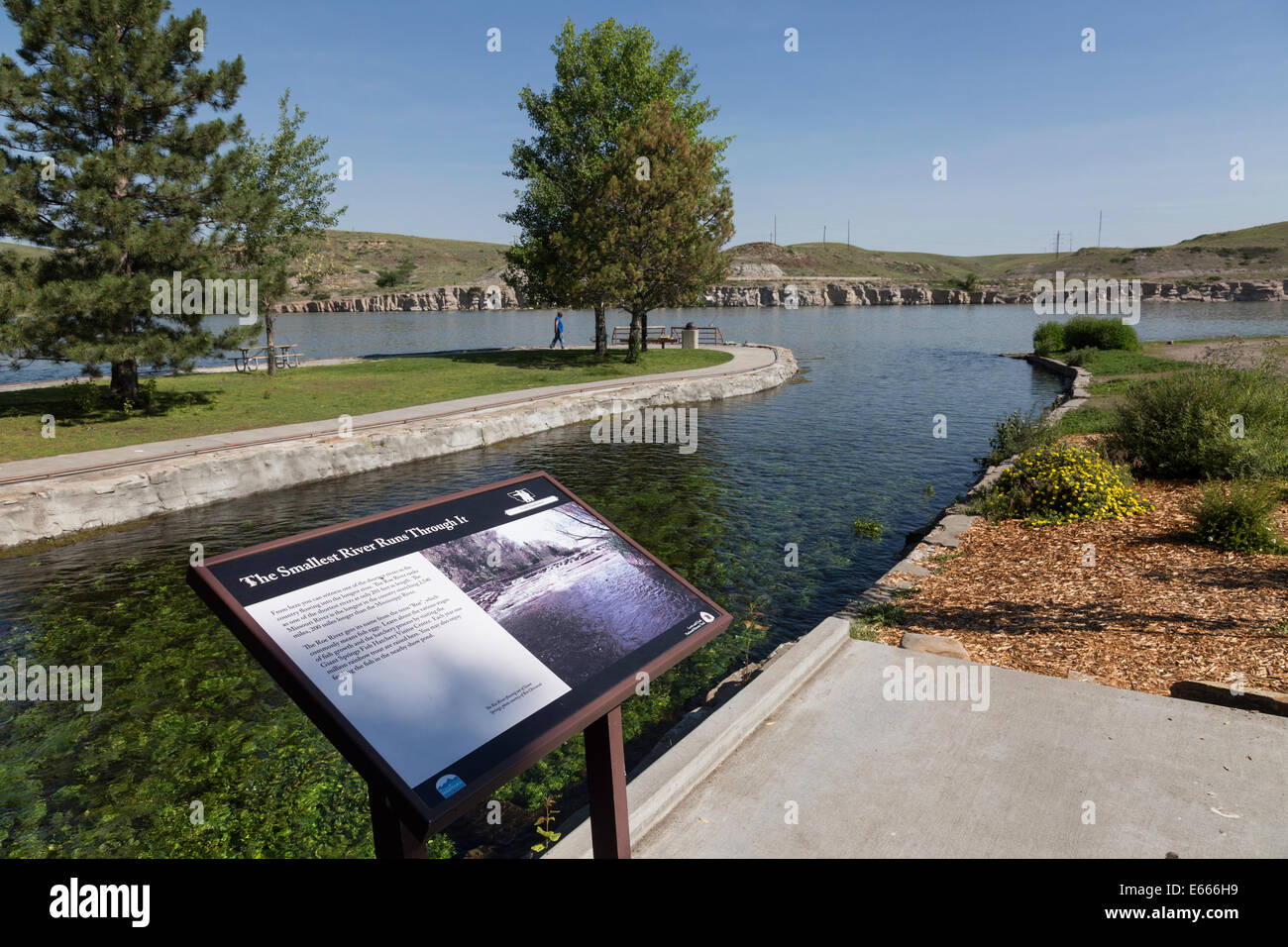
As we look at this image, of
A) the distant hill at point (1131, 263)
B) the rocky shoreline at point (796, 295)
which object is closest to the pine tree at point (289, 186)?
the rocky shoreline at point (796, 295)

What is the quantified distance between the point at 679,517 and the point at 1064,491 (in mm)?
5660

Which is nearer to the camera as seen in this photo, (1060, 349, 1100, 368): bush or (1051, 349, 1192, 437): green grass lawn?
(1051, 349, 1192, 437): green grass lawn

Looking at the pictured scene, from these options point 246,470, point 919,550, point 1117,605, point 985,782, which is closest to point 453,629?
point 985,782

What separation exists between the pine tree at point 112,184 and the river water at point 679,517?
5.23 m

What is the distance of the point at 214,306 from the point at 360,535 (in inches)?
628

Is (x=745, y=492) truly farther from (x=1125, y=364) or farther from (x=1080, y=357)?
(x=1080, y=357)

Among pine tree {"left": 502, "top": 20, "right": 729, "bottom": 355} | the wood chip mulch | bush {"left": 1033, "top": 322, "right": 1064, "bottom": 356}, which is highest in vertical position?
pine tree {"left": 502, "top": 20, "right": 729, "bottom": 355}

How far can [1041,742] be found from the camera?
5.05m

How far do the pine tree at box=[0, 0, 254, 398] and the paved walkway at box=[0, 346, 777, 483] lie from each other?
234cm

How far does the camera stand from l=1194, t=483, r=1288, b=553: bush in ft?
28.0

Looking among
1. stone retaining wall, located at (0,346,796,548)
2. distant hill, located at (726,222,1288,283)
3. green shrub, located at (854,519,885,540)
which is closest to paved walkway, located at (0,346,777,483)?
stone retaining wall, located at (0,346,796,548)

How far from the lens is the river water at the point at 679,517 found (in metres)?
7.98

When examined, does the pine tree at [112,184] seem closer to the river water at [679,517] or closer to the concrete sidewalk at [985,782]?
the river water at [679,517]

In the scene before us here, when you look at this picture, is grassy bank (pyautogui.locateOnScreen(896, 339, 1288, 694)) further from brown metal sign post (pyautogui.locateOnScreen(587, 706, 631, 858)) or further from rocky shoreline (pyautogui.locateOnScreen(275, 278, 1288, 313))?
rocky shoreline (pyautogui.locateOnScreen(275, 278, 1288, 313))
